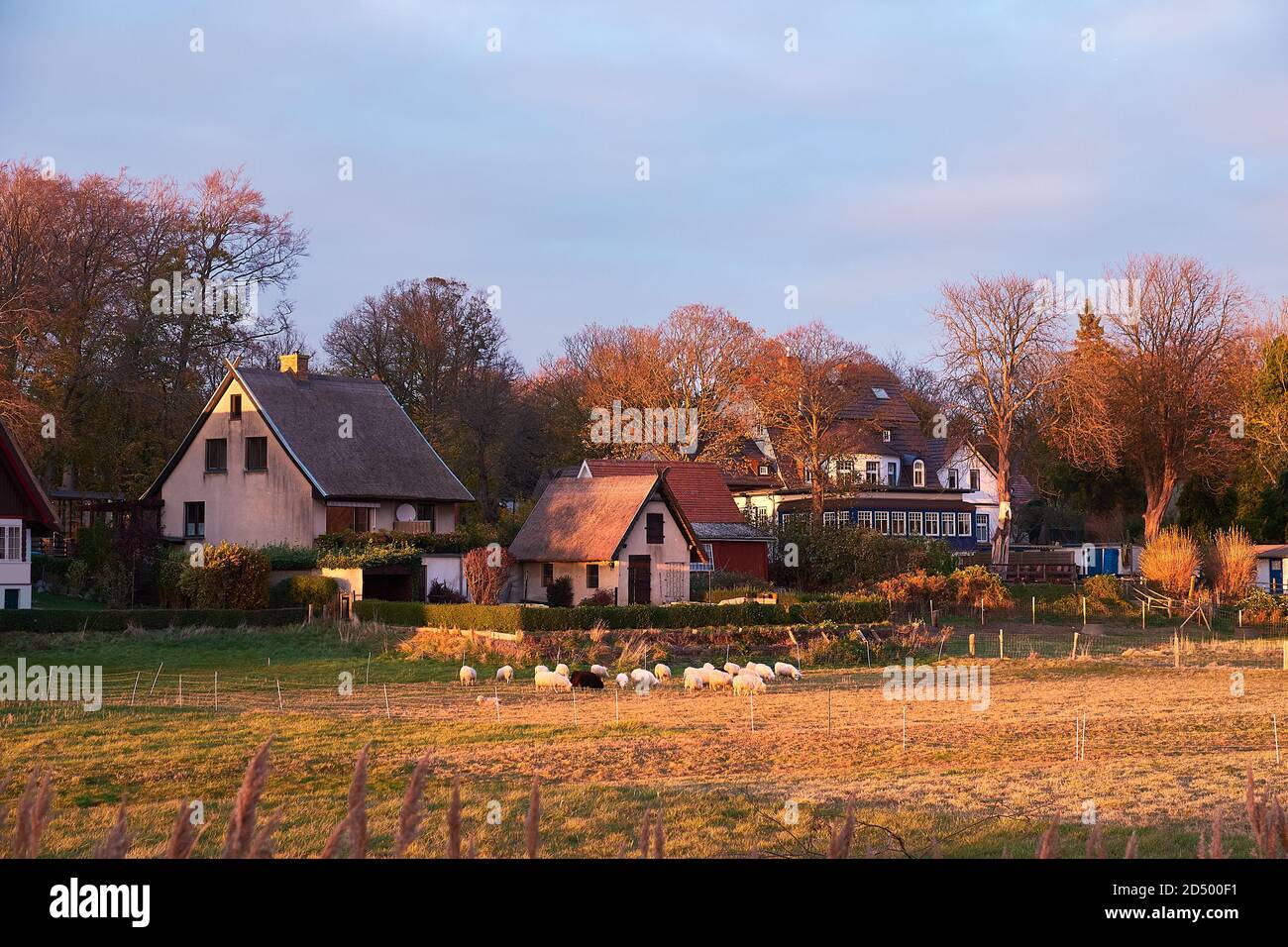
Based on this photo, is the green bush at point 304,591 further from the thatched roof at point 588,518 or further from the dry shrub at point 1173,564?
the dry shrub at point 1173,564

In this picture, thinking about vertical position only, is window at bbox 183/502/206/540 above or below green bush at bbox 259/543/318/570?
above

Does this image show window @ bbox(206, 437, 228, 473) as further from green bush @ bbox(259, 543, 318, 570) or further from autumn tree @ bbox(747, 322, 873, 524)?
autumn tree @ bbox(747, 322, 873, 524)

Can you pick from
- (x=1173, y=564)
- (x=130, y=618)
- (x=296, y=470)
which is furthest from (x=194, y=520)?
(x=1173, y=564)

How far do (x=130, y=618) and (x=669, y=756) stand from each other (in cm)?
2352

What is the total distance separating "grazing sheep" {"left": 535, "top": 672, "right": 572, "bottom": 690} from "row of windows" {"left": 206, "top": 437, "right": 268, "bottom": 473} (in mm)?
25708

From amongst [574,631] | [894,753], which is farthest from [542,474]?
[894,753]

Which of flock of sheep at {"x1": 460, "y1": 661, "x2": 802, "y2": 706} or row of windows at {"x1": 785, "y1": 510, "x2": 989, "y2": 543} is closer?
flock of sheep at {"x1": 460, "y1": 661, "x2": 802, "y2": 706}

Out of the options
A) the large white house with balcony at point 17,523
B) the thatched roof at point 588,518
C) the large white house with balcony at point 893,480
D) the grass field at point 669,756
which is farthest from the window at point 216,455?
the large white house with balcony at point 893,480

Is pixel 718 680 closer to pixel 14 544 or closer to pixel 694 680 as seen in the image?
pixel 694 680

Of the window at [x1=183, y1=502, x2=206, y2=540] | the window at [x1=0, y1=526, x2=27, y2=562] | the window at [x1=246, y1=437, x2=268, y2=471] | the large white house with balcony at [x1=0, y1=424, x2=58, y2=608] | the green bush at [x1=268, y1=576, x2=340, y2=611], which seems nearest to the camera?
the large white house with balcony at [x1=0, y1=424, x2=58, y2=608]

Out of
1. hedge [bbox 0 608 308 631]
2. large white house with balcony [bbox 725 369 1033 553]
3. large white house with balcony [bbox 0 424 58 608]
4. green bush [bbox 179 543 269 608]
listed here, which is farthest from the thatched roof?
large white house with balcony [bbox 725 369 1033 553]

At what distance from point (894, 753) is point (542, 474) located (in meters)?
50.5

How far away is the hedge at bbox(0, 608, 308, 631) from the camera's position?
115 feet
